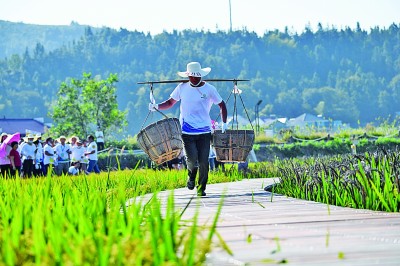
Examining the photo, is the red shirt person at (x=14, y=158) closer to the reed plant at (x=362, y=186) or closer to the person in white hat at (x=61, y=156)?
the person in white hat at (x=61, y=156)

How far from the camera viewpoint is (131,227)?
174 inches

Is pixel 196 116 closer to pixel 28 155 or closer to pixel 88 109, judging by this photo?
pixel 28 155

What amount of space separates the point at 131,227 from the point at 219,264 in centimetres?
59

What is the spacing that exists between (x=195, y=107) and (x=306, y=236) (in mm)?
6917

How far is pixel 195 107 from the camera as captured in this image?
39.1 ft

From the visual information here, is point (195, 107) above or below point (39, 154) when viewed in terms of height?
above

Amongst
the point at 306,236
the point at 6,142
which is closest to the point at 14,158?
the point at 6,142

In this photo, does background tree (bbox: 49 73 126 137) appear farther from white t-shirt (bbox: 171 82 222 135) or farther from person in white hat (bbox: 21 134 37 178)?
white t-shirt (bbox: 171 82 222 135)

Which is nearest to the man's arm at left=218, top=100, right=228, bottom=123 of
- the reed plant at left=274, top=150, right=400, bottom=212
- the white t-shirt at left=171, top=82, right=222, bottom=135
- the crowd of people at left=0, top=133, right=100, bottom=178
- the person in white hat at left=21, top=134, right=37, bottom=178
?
the white t-shirt at left=171, top=82, right=222, bottom=135

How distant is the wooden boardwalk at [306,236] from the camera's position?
4059mm

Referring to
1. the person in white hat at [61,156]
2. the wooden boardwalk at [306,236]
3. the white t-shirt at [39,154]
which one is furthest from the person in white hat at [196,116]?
the white t-shirt at [39,154]

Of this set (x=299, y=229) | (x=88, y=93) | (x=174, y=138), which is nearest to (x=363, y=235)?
(x=299, y=229)

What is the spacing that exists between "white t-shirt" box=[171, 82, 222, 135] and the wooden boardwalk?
3.95m

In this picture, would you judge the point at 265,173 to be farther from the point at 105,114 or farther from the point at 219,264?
the point at 105,114
